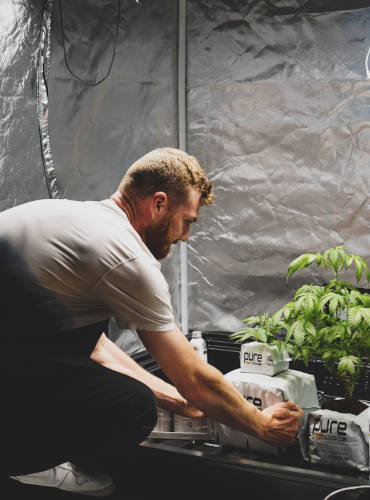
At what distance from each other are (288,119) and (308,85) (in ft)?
0.52

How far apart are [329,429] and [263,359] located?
299mm

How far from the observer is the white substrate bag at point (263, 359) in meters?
1.76

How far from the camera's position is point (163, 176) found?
4.66 feet

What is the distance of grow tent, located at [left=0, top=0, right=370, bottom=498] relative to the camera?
6.75 feet

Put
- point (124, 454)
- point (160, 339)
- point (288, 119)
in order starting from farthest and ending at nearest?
point (288, 119)
point (124, 454)
point (160, 339)

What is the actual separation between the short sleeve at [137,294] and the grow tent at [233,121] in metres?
0.73

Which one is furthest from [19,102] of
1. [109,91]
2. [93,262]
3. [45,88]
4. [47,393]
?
[47,393]

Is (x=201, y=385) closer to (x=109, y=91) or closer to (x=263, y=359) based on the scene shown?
(x=263, y=359)

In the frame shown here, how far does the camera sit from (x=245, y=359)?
181 centimetres

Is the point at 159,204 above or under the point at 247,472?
above

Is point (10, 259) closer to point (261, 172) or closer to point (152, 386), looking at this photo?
point (152, 386)

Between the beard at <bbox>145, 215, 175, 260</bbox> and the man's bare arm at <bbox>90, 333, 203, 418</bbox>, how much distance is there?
0.38m

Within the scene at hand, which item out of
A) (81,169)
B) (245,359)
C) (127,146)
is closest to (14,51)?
(81,169)

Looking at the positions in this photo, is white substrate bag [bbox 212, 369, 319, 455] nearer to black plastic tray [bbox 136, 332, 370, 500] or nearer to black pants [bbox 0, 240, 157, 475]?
black plastic tray [bbox 136, 332, 370, 500]
